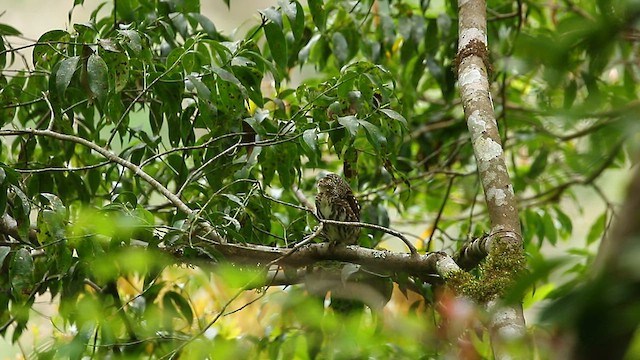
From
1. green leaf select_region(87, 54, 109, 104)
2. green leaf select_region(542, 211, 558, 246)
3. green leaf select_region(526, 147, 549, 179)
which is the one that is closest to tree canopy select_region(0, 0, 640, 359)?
green leaf select_region(87, 54, 109, 104)

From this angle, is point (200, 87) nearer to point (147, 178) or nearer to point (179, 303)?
point (147, 178)

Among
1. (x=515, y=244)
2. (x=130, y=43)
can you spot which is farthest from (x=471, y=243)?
(x=130, y=43)

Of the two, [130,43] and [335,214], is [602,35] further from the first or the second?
[335,214]

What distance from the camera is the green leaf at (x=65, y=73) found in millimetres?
2299

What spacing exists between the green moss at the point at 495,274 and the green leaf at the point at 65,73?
116 centimetres

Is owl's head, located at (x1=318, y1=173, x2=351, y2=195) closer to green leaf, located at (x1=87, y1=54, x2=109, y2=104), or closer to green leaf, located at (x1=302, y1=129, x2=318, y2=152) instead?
green leaf, located at (x1=302, y1=129, x2=318, y2=152)

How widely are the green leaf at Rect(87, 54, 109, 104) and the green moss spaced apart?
1065 millimetres

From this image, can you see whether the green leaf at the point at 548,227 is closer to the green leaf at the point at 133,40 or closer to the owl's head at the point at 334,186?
the owl's head at the point at 334,186

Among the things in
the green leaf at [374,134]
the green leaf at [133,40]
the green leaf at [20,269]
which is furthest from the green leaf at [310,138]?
the green leaf at [20,269]

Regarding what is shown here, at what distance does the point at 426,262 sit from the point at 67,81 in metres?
1.07

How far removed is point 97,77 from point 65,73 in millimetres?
96

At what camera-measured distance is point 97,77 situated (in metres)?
2.29

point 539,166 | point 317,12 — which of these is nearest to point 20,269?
point 317,12

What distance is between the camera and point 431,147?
4211mm
